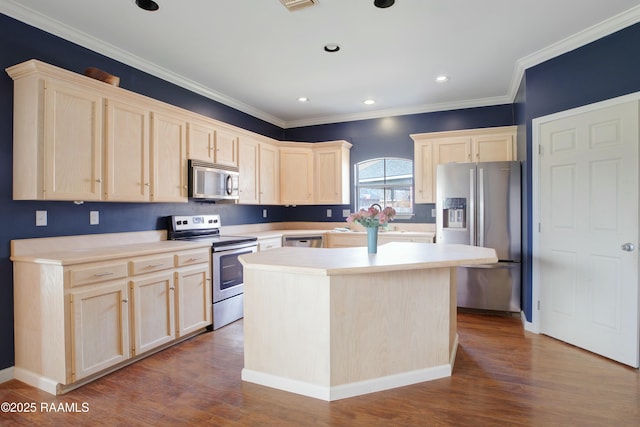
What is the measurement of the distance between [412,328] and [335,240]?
2.78 metres

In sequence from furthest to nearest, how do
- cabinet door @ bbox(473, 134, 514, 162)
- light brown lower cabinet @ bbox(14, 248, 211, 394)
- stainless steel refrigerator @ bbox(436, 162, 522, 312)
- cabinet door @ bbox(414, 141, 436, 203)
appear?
cabinet door @ bbox(414, 141, 436, 203) < cabinet door @ bbox(473, 134, 514, 162) < stainless steel refrigerator @ bbox(436, 162, 522, 312) < light brown lower cabinet @ bbox(14, 248, 211, 394)

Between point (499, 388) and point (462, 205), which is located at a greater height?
point (462, 205)

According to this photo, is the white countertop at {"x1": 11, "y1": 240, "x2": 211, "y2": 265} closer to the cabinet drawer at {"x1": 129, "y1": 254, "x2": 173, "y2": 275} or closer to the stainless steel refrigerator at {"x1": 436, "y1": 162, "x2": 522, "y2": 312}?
the cabinet drawer at {"x1": 129, "y1": 254, "x2": 173, "y2": 275}

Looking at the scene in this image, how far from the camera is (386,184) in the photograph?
546 centimetres

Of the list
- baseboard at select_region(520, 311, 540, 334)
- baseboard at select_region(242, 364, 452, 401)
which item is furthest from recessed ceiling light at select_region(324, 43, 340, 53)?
baseboard at select_region(520, 311, 540, 334)

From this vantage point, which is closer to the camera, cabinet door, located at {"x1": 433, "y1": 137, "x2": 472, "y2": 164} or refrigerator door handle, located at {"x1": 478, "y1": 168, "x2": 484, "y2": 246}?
refrigerator door handle, located at {"x1": 478, "y1": 168, "x2": 484, "y2": 246}

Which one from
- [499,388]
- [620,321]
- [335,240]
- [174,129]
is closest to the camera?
[499,388]

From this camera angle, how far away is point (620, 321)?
2811 mm

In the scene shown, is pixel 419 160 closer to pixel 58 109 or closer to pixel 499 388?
pixel 499 388

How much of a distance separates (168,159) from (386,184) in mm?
3247

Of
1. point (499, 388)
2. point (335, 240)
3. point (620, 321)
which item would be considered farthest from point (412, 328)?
point (335, 240)

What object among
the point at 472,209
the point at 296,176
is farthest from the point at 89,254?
the point at 472,209

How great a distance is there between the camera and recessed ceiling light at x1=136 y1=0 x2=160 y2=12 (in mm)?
2521

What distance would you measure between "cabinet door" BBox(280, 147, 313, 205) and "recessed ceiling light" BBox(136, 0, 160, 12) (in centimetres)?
286
